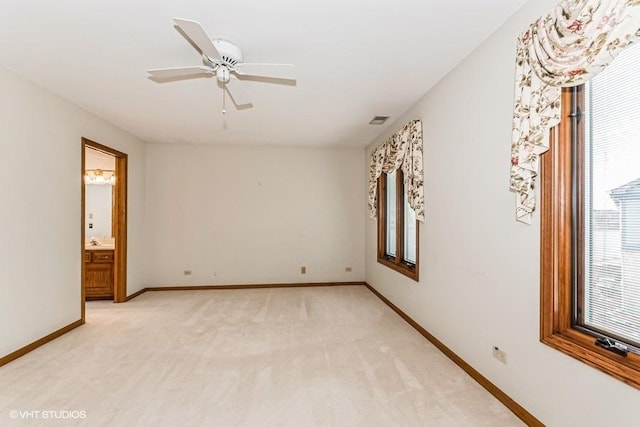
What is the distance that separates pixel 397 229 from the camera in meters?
4.59

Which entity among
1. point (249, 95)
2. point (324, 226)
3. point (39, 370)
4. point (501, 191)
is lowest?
point (39, 370)

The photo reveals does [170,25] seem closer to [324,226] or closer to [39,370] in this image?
[39,370]

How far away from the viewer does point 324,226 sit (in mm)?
6203

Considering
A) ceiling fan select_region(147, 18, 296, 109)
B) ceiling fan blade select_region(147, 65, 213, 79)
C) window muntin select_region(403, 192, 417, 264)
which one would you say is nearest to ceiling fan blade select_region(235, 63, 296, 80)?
ceiling fan select_region(147, 18, 296, 109)

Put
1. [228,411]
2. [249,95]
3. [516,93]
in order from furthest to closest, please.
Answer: [249,95] → [228,411] → [516,93]

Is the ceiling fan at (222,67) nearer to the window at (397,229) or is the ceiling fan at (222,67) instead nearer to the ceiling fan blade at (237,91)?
the ceiling fan blade at (237,91)

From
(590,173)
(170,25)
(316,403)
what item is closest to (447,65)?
(590,173)

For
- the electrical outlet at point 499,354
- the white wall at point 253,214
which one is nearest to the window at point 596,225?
the electrical outlet at point 499,354

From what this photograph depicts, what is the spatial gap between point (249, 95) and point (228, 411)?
9.49 ft

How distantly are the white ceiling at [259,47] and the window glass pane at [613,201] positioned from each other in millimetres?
814

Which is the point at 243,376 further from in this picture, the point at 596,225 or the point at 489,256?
the point at 596,225

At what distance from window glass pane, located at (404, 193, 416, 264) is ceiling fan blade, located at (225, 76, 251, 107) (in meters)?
2.32

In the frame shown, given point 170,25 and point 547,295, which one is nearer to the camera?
point 547,295

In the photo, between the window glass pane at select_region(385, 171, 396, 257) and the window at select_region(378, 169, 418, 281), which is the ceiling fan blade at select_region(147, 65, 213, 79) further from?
the window glass pane at select_region(385, 171, 396, 257)
